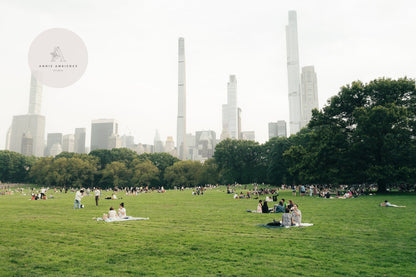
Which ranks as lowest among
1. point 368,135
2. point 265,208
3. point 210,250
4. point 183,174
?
point 210,250

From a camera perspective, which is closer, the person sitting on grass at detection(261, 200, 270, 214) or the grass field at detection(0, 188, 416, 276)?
the grass field at detection(0, 188, 416, 276)

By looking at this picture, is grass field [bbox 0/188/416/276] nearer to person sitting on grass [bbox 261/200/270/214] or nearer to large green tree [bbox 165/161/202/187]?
person sitting on grass [bbox 261/200/270/214]

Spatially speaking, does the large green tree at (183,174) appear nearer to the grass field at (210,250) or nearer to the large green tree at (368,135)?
the large green tree at (368,135)

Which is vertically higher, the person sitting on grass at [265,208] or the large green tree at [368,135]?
the large green tree at [368,135]

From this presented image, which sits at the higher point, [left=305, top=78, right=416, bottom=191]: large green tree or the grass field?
[left=305, top=78, right=416, bottom=191]: large green tree

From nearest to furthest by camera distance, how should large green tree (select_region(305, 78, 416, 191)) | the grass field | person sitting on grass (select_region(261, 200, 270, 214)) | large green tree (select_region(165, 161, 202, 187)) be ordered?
the grass field < person sitting on grass (select_region(261, 200, 270, 214)) < large green tree (select_region(305, 78, 416, 191)) < large green tree (select_region(165, 161, 202, 187))

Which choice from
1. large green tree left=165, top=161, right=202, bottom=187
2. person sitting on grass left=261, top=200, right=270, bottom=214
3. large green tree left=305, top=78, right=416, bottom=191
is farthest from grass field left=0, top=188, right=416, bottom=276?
large green tree left=165, top=161, right=202, bottom=187

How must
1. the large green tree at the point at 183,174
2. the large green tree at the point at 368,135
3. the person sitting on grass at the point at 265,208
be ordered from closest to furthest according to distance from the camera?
the person sitting on grass at the point at 265,208
the large green tree at the point at 368,135
the large green tree at the point at 183,174

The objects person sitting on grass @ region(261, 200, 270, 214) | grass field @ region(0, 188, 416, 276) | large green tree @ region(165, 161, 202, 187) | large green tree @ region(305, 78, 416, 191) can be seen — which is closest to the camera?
grass field @ region(0, 188, 416, 276)

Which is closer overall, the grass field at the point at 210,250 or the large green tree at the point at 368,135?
the grass field at the point at 210,250

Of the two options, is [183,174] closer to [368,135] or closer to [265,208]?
[368,135]

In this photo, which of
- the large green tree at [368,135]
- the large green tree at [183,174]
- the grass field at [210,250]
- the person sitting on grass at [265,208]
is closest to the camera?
the grass field at [210,250]

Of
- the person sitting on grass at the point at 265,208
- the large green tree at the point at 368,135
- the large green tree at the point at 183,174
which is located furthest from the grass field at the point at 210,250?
the large green tree at the point at 183,174

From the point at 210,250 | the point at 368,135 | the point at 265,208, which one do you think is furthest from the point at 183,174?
the point at 210,250
